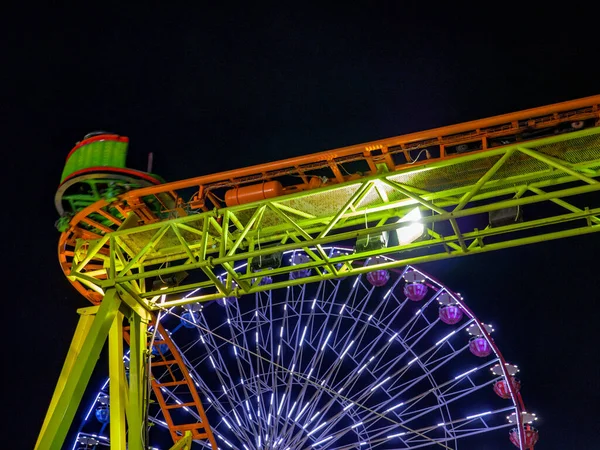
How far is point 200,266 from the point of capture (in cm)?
944

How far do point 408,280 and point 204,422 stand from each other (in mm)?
5197

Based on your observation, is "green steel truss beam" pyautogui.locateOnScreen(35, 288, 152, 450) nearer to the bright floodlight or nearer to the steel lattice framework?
the steel lattice framework

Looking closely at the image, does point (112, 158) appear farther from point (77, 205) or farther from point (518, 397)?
point (518, 397)

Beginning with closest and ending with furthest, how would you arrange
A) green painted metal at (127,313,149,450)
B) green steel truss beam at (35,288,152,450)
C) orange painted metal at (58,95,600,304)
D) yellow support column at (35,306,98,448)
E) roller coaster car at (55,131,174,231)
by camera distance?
orange painted metal at (58,95,600,304)
green steel truss beam at (35,288,152,450)
green painted metal at (127,313,149,450)
roller coaster car at (55,131,174,231)
yellow support column at (35,306,98,448)

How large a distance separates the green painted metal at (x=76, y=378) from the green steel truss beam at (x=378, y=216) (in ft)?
1.43

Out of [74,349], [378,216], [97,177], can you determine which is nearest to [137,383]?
[74,349]

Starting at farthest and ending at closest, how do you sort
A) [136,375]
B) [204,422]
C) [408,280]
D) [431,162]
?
[408,280] < [204,422] < [136,375] < [431,162]

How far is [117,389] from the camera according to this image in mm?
9828

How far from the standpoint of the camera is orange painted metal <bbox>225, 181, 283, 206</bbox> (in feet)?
31.8

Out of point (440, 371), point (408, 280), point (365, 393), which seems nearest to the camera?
point (365, 393)

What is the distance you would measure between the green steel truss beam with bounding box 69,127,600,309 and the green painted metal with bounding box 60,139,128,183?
→ 1113 mm

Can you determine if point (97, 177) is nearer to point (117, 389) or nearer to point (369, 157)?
point (117, 389)

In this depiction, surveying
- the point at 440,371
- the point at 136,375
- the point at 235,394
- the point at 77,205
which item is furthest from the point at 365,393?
the point at 440,371

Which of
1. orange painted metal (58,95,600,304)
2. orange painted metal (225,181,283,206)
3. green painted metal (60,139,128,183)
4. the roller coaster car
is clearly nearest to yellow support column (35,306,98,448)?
orange painted metal (58,95,600,304)
